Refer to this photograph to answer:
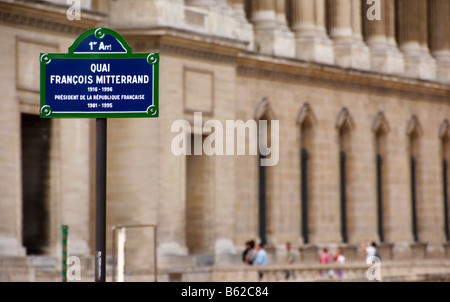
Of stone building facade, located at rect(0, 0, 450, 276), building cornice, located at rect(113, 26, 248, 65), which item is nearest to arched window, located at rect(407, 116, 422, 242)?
stone building facade, located at rect(0, 0, 450, 276)

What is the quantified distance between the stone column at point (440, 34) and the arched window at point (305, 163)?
1337 centimetres

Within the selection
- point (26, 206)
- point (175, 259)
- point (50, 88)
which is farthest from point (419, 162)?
point (50, 88)

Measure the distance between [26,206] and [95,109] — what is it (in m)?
25.8

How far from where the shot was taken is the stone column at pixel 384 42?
6116 centimetres

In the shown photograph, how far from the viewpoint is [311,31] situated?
5584 cm

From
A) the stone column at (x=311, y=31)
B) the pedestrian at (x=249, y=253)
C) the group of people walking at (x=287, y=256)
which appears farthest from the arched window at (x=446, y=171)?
the pedestrian at (x=249, y=253)

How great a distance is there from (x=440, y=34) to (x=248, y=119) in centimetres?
2014

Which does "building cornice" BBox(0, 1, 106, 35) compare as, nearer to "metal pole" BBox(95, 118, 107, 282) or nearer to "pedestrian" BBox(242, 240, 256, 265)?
"pedestrian" BBox(242, 240, 256, 265)

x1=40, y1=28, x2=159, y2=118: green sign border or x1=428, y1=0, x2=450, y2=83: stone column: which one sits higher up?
x1=428, y1=0, x2=450, y2=83: stone column

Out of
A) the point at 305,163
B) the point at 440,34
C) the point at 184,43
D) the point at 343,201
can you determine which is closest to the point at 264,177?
the point at 305,163

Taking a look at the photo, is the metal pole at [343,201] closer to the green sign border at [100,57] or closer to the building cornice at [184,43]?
the building cornice at [184,43]

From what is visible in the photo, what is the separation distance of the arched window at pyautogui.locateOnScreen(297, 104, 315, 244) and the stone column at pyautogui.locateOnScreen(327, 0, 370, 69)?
3.73 meters

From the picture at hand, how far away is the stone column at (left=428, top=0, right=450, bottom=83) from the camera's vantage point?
66.5 meters
